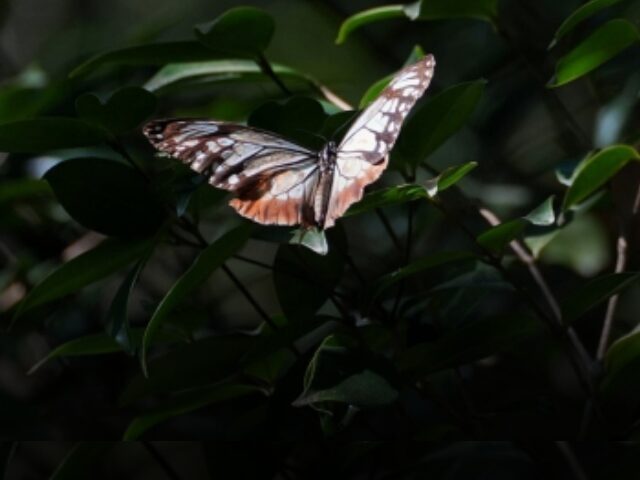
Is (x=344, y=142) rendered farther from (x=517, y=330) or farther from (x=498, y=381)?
(x=498, y=381)

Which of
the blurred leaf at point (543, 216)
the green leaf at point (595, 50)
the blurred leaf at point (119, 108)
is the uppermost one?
the green leaf at point (595, 50)

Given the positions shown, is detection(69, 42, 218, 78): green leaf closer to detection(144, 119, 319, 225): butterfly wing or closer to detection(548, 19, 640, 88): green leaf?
detection(144, 119, 319, 225): butterfly wing

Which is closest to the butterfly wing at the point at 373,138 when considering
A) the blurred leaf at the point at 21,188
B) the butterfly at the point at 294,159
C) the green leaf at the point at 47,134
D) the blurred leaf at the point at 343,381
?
the butterfly at the point at 294,159

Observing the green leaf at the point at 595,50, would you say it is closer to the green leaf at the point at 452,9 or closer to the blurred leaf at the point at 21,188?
the green leaf at the point at 452,9

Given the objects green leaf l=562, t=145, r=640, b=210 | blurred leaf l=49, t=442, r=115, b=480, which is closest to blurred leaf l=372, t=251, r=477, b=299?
green leaf l=562, t=145, r=640, b=210

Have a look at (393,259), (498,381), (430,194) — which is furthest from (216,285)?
(430,194)
